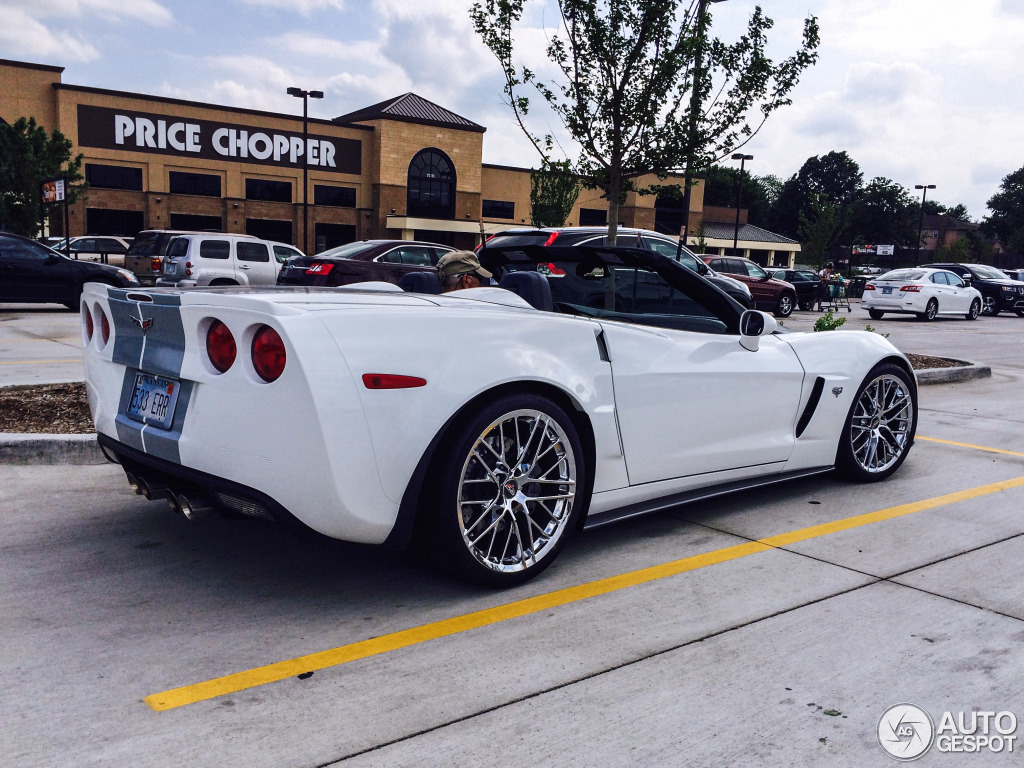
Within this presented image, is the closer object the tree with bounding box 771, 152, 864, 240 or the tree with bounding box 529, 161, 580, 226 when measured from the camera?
the tree with bounding box 529, 161, 580, 226

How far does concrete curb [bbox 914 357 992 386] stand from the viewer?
10445 millimetres

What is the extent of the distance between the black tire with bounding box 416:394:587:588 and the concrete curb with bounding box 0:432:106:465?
302cm

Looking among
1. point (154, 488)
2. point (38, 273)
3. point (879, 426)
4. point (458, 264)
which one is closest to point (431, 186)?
point (38, 273)

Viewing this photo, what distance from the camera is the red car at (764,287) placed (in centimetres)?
2603

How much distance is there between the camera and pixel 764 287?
85.9 feet

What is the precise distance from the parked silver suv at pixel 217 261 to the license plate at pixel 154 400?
15.4m

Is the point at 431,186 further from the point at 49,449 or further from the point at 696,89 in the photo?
the point at 49,449

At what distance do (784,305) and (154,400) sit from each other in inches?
973

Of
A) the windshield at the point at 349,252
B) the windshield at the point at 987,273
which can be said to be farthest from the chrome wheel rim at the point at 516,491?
the windshield at the point at 987,273

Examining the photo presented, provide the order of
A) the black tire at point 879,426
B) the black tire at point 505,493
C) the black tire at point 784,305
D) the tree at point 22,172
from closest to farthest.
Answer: the black tire at point 505,493 → the black tire at point 879,426 → the black tire at point 784,305 → the tree at point 22,172

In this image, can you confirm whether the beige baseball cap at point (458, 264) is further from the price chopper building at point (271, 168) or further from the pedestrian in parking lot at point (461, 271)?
the price chopper building at point (271, 168)

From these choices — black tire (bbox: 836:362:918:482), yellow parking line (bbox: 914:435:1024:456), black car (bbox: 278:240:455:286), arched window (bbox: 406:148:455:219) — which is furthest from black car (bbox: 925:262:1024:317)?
arched window (bbox: 406:148:455:219)

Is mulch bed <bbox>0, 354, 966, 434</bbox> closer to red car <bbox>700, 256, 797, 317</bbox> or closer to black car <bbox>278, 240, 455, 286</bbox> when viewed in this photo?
black car <bbox>278, 240, 455, 286</bbox>

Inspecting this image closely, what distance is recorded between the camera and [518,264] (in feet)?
16.5
